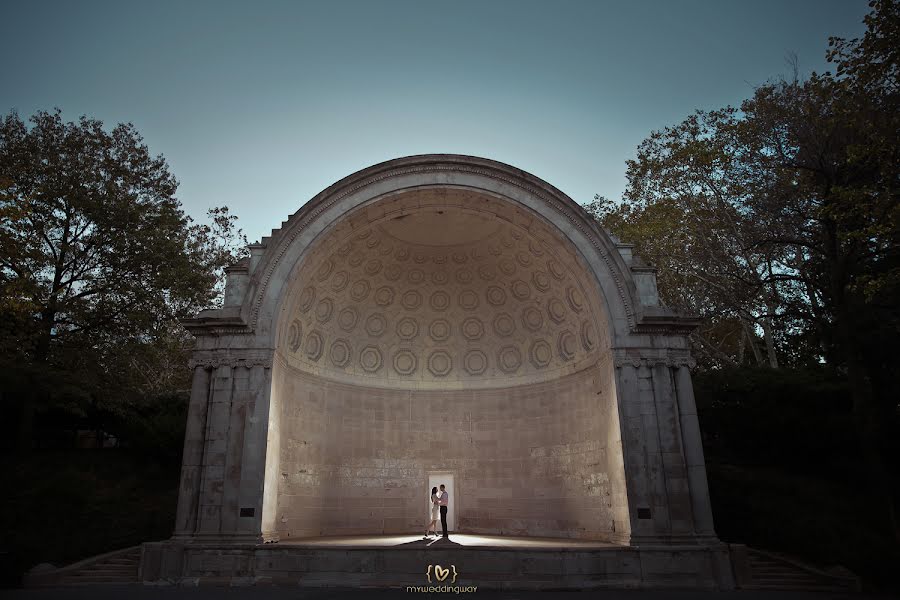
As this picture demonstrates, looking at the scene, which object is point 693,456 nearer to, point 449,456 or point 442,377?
point 449,456

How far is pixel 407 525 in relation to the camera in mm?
18984

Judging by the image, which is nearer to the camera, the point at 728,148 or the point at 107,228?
the point at 107,228

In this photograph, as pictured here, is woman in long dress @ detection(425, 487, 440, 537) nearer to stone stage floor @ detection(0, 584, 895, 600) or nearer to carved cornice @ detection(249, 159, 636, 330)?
stone stage floor @ detection(0, 584, 895, 600)

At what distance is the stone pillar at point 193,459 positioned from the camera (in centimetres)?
1370

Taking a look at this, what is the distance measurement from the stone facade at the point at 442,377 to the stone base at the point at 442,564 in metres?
0.36

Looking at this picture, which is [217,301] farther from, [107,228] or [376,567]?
[376,567]

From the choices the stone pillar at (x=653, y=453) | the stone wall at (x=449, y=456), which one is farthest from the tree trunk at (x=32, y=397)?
the stone pillar at (x=653, y=453)

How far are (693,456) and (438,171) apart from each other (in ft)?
35.0

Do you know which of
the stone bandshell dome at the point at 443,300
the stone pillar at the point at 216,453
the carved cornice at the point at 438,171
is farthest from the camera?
the stone bandshell dome at the point at 443,300

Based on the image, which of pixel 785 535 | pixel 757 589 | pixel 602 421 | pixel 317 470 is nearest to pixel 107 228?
pixel 317 470

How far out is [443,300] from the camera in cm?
2072

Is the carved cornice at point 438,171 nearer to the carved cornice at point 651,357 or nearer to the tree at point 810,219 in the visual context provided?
the carved cornice at point 651,357

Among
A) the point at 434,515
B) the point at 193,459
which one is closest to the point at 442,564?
the point at 434,515

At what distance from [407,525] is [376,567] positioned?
20.7 ft
